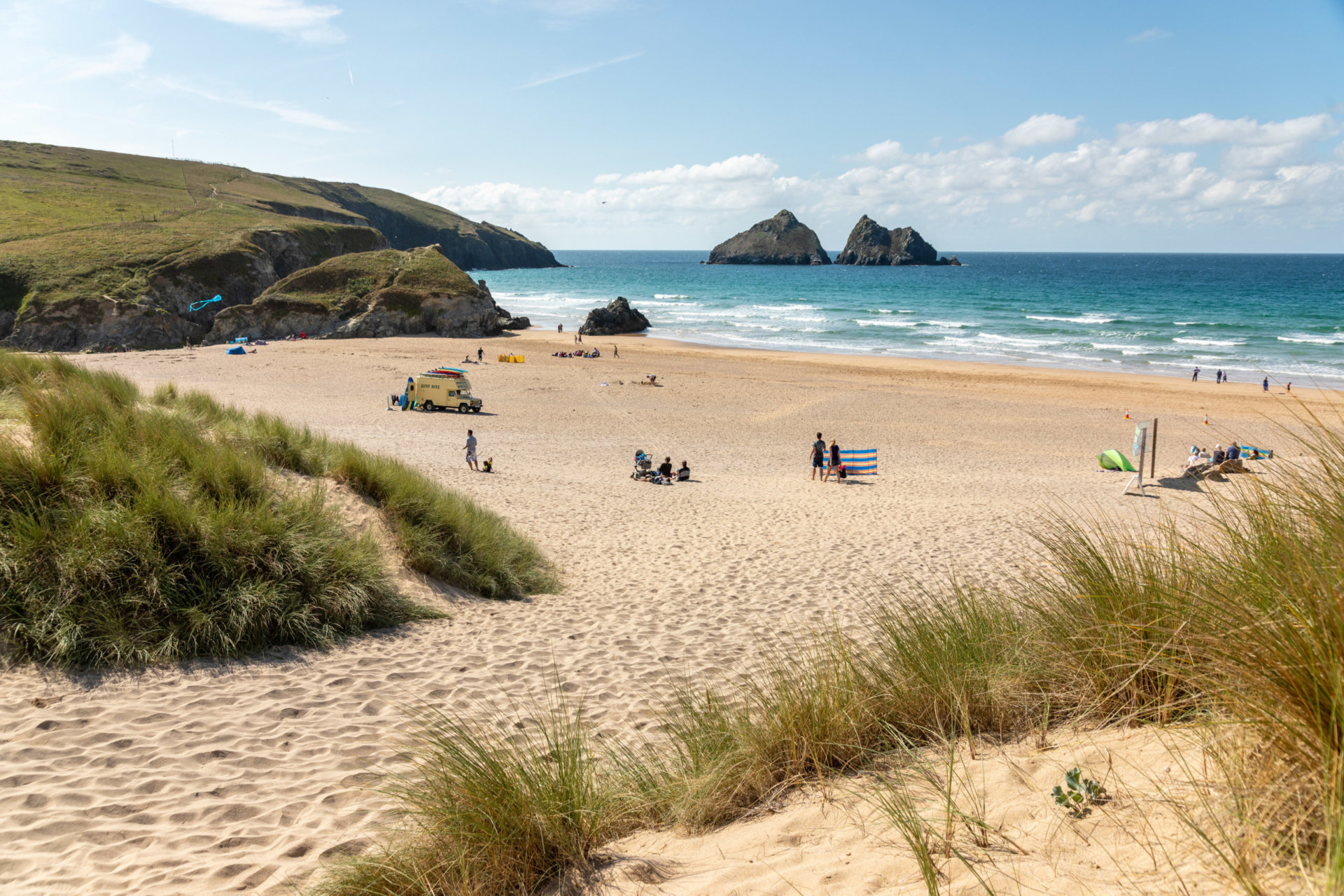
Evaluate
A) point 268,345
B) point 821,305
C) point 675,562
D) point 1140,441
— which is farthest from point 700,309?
point 675,562

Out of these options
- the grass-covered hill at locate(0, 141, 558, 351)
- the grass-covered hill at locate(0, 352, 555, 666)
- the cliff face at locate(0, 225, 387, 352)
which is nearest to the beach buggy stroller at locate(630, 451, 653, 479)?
the grass-covered hill at locate(0, 352, 555, 666)

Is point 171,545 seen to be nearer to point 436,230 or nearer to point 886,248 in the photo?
point 436,230

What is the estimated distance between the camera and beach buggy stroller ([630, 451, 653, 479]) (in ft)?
53.3

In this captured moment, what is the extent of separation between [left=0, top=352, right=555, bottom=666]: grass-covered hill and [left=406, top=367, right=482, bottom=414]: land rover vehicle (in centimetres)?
1655

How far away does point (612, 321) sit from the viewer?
55.9 metres

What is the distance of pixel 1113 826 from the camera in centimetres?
251

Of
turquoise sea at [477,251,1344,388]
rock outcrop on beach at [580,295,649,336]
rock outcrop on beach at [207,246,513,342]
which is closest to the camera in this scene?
turquoise sea at [477,251,1344,388]

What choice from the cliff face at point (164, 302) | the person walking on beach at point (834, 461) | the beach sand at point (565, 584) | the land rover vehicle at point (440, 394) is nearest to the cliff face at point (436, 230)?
the cliff face at point (164, 302)

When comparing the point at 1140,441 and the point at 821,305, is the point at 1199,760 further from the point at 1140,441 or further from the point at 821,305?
the point at 821,305

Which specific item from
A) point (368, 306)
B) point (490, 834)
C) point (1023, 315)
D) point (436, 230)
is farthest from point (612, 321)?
point (436, 230)

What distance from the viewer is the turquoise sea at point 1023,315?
42.3 meters

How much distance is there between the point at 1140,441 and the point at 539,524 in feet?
39.7

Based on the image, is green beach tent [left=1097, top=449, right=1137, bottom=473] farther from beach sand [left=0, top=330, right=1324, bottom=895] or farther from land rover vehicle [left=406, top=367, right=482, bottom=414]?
land rover vehicle [left=406, top=367, right=482, bottom=414]

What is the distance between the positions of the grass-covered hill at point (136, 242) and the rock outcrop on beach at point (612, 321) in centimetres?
2471
